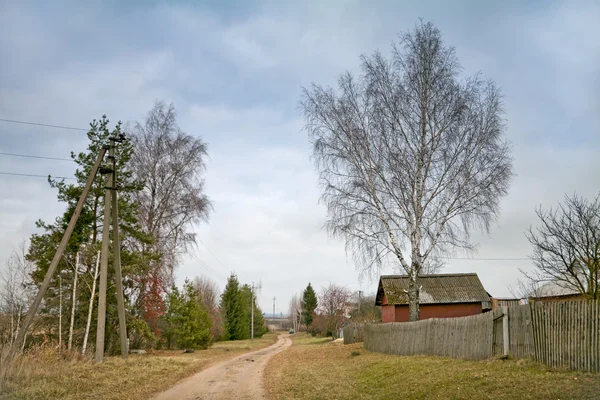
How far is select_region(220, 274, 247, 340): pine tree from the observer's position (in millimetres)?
59781

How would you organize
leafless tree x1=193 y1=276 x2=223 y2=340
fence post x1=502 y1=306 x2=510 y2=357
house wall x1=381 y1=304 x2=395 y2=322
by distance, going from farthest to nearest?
1. leafless tree x1=193 y1=276 x2=223 y2=340
2. house wall x1=381 y1=304 x2=395 y2=322
3. fence post x1=502 y1=306 x2=510 y2=357

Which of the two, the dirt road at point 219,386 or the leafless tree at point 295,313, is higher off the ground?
the dirt road at point 219,386

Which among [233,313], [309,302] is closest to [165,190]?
[233,313]

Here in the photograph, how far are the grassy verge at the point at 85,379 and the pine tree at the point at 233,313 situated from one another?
4326 centimetres

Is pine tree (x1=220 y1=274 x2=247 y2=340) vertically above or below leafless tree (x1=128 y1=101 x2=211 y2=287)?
below

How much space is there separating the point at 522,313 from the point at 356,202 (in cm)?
831

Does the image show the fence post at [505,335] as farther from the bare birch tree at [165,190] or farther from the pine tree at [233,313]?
the pine tree at [233,313]

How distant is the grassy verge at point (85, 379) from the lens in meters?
10.4

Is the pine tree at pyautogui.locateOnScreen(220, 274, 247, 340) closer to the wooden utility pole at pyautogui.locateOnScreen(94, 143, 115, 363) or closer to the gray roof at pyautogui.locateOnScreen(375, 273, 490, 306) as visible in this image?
the gray roof at pyautogui.locateOnScreen(375, 273, 490, 306)

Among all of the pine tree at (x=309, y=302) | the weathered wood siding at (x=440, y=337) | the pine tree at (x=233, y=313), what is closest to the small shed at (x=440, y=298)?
the weathered wood siding at (x=440, y=337)

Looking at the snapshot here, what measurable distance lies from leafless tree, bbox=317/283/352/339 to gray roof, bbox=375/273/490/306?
21.7 meters

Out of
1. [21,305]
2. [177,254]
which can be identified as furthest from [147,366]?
[177,254]

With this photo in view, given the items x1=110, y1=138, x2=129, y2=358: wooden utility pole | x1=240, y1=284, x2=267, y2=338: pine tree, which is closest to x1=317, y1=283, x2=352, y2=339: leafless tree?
x1=240, y1=284, x2=267, y2=338: pine tree

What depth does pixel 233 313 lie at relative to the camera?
60281mm
